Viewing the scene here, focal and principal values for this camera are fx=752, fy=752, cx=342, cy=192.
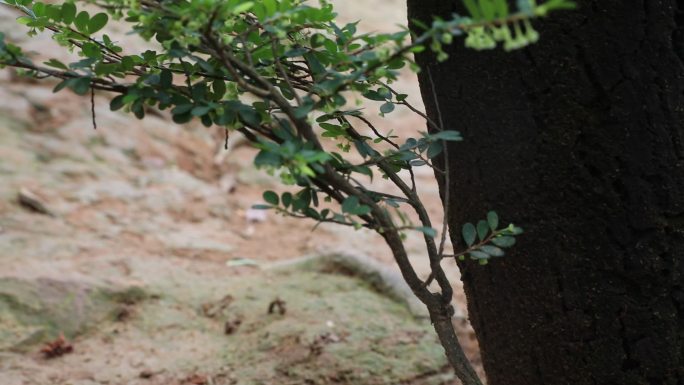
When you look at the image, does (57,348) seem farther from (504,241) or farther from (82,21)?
(504,241)

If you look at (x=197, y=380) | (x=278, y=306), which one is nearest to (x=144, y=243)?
(x=278, y=306)

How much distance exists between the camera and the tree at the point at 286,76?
1.29 metres

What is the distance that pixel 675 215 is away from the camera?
1613 mm

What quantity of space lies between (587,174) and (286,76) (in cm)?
68

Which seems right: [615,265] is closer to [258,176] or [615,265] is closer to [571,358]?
[571,358]

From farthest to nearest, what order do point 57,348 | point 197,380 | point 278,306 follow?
point 278,306 < point 57,348 < point 197,380

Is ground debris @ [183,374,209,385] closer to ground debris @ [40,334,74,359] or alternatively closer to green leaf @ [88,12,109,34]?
ground debris @ [40,334,74,359]

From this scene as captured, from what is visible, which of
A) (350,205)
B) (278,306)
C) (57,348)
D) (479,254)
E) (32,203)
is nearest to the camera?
(350,205)

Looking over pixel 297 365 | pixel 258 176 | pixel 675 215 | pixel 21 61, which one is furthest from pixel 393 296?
pixel 258 176

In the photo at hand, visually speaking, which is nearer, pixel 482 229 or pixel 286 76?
pixel 286 76

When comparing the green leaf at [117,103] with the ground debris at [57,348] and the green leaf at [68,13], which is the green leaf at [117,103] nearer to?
the green leaf at [68,13]

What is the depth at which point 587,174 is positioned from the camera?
63.9 inches

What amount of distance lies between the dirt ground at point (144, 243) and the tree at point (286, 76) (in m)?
1.09

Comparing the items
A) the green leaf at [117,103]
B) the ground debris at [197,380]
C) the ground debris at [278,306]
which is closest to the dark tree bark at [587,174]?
the green leaf at [117,103]
